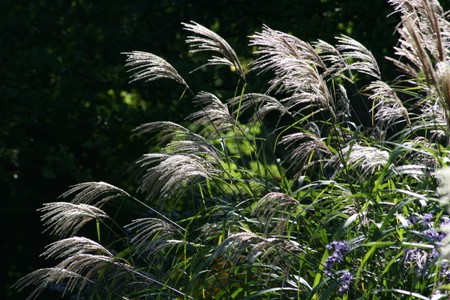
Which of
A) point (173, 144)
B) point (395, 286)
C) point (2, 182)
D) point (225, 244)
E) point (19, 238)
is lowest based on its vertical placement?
point (19, 238)

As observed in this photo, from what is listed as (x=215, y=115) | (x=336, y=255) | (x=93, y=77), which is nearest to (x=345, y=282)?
(x=336, y=255)

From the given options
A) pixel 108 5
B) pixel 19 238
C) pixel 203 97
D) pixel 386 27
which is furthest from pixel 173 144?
pixel 19 238

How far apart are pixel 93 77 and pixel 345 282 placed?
527cm

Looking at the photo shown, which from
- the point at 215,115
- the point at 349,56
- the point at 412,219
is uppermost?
the point at 349,56

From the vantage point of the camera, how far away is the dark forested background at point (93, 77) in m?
7.45

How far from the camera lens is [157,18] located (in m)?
7.76

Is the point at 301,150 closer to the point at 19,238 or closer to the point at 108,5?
the point at 108,5

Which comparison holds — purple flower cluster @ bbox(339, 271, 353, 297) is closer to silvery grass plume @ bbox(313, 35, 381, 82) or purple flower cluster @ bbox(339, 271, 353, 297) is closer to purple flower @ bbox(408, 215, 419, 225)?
purple flower @ bbox(408, 215, 419, 225)

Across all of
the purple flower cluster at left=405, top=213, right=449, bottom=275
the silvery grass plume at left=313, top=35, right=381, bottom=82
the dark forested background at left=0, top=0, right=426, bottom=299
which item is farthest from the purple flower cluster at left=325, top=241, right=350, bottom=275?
the dark forested background at left=0, top=0, right=426, bottom=299

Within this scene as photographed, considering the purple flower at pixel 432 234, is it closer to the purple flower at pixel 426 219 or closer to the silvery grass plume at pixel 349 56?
the purple flower at pixel 426 219

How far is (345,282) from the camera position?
3158 millimetres

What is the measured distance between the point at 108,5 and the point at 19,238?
265cm

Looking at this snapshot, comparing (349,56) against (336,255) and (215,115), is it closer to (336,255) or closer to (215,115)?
(215,115)

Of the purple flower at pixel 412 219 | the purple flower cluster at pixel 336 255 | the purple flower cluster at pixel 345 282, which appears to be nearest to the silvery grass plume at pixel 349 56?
the purple flower at pixel 412 219
